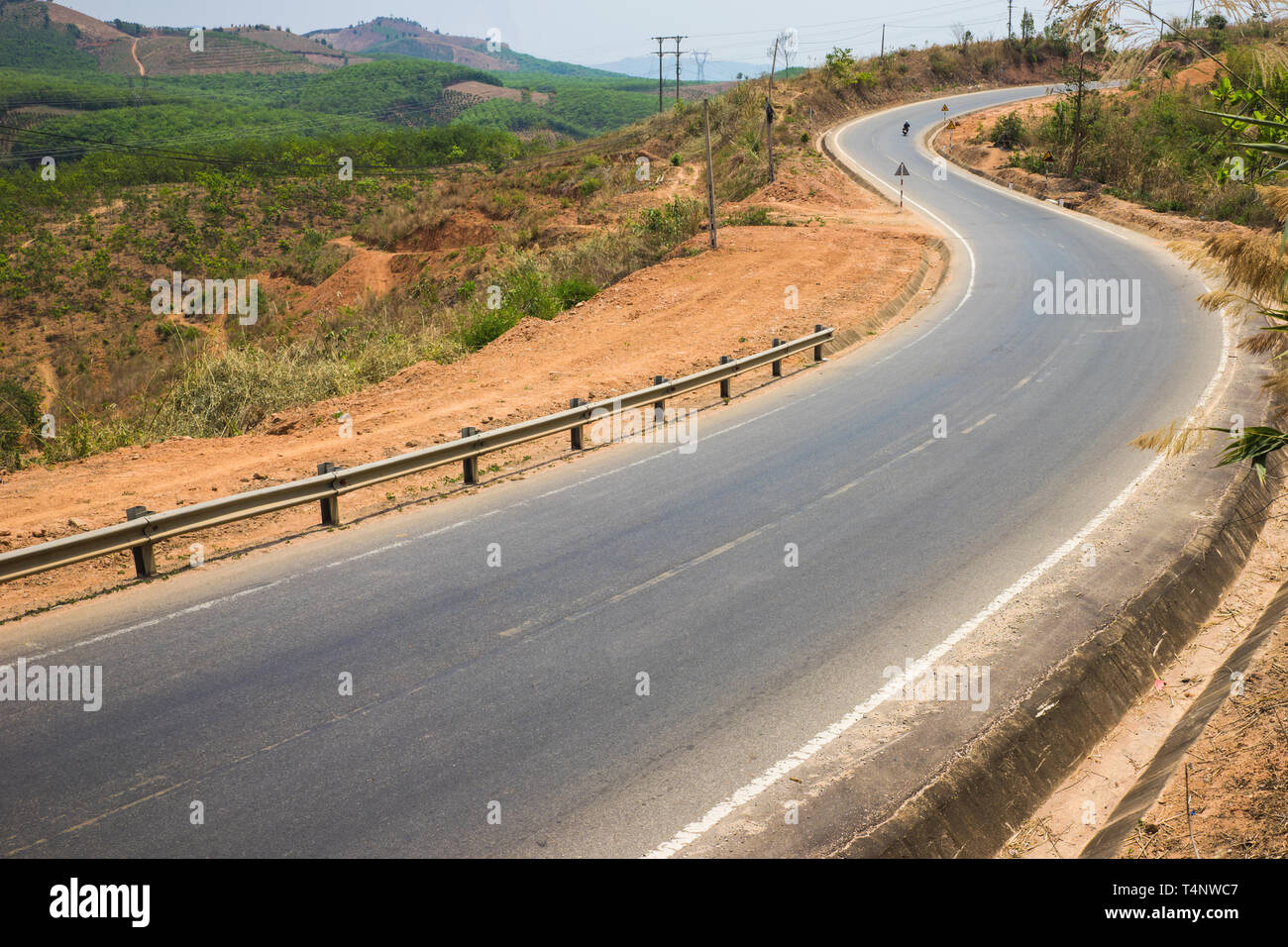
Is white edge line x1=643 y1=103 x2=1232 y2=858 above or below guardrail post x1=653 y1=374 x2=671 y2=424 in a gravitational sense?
below

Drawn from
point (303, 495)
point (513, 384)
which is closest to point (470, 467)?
point (303, 495)

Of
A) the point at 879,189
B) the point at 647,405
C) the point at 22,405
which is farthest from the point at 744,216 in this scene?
the point at 22,405

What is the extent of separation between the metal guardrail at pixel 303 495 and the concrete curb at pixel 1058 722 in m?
6.97

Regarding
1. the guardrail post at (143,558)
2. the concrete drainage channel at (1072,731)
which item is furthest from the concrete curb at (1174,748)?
the guardrail post at (143,558)

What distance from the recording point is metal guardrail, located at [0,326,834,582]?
845cm

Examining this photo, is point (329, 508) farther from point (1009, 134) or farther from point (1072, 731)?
point (1009, 134)

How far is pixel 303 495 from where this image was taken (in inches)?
398

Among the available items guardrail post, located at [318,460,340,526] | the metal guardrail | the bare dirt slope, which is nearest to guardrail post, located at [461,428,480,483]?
the metal guardrail

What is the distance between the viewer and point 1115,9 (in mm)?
4590

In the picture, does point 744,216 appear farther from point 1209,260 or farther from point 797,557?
point 1209,260

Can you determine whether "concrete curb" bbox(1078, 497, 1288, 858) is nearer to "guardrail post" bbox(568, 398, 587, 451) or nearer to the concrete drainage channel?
the concrete drainage channel

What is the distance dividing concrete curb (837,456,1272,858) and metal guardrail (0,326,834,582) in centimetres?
697

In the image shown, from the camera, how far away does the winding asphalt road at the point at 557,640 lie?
5.47 meters
